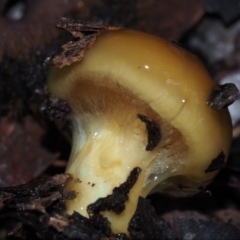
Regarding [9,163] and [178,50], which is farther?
[9,163]

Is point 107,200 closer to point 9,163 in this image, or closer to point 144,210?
point 144,210

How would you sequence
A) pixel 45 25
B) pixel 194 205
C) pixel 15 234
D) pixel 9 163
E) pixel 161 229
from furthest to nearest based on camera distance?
1. pixel 45 25
2. pixel 9 163
3. pixel 194 205
4. pixel 15 234
5. pixel 161 229

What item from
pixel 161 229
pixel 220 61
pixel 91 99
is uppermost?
pixel 91 99

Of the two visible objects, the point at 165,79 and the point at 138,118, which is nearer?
the point at 165,79

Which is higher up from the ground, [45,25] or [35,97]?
[45,25]

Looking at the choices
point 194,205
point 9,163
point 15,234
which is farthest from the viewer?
point 9,163

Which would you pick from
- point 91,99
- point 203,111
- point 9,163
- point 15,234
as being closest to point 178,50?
point 203,111

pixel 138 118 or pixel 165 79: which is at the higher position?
pixel 165 79
